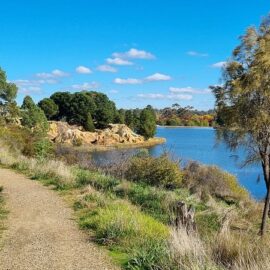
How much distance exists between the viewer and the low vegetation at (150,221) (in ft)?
20.7

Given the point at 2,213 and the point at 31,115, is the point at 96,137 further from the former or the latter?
the point at 2,213

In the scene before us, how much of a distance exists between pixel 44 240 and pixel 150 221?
2.25 metres

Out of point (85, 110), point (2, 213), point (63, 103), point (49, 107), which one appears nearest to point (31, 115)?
point (49, 107)

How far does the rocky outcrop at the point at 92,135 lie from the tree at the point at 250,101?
78.7m

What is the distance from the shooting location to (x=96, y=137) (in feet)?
334

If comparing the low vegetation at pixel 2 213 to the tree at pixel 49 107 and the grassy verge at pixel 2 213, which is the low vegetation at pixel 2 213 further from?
the tree at pixel 49 107

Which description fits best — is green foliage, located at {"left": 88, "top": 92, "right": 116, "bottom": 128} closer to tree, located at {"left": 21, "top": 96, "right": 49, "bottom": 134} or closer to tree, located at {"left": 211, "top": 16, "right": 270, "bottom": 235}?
tree, located at {"left": 21, "top": 96, "right": 49, "bottom": 134}

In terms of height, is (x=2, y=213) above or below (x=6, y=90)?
below

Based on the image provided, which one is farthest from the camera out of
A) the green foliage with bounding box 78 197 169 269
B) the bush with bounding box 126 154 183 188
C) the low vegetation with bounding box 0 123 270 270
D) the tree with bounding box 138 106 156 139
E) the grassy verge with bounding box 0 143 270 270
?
the tree with bounding box 138 106 156 139

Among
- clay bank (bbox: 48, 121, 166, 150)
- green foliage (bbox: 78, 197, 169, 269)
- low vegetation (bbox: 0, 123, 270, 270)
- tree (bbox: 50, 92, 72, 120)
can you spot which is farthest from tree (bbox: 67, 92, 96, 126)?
green foliage (bbox: 78, 197, 169, 269)

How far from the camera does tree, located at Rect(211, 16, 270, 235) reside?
48.6ft

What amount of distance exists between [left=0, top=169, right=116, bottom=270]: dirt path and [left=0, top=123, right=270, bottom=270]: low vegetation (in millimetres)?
352

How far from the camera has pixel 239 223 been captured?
1500 cm

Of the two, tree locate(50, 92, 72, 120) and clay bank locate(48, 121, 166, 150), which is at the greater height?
tree locate(50, 92, 72, 120)
